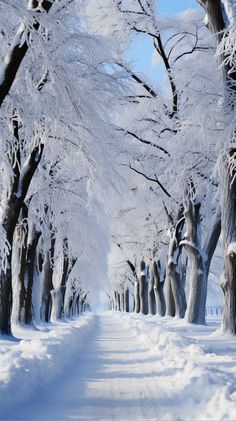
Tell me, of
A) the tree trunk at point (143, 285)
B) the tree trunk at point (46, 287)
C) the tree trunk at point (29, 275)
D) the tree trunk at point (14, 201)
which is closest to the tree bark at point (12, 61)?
the tree trunk at point (14, 201)

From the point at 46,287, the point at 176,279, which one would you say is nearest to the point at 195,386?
the point at 176,279

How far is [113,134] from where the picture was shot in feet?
43.2

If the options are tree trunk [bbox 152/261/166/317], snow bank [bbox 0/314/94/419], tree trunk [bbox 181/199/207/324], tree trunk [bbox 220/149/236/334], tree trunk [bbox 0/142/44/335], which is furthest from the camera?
tree trunk [bbox 152/261/166/317]

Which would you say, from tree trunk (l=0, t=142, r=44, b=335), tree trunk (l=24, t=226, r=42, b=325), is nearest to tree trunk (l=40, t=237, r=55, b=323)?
tree trunk (l=24, t=226, r=42, b=325)

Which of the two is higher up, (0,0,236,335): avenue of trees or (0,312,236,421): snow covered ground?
(0,0,236,335): avenue of trees

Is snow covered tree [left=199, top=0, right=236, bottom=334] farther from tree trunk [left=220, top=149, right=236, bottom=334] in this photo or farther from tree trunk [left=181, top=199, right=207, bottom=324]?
tree trunk [left=181, top=199, right=207, bottom=324]

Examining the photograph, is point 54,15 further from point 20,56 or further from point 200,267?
point 200,267

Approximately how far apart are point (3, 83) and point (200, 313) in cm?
1320

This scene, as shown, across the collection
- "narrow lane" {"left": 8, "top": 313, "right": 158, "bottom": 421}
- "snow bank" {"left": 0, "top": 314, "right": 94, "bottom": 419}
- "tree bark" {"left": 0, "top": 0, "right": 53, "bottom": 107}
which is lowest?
"narrow lane" {"left": 8, "top": 313, "right": 158, "bottom": 421}

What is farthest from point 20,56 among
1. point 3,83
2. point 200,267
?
point 200,267

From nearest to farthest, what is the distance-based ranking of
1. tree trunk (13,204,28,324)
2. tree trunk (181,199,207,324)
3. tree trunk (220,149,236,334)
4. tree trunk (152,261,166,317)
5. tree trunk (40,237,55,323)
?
tree trunk (220,149,236,334), tree trunk (13,204,28,324), tree trunk (181,199,207,324), tree trunk (40,237,55,323), tree trunk (152,261,166,317)

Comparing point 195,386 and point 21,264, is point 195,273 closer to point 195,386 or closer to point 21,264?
point 21,264

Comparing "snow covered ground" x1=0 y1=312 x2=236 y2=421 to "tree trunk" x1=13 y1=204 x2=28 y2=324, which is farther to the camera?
"tree trunk" x1=13 y1=204 x2=28 y2=324

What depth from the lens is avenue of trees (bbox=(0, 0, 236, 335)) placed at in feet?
31.7
